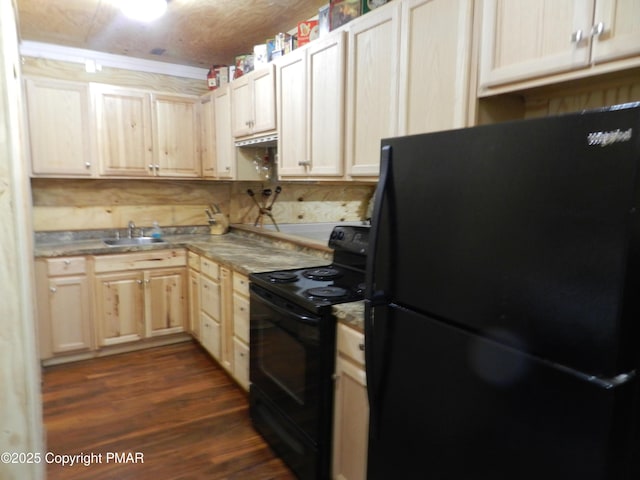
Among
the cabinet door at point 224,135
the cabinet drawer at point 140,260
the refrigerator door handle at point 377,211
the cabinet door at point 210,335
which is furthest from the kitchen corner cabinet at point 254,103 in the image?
the refrigerator door handle at point 377,211

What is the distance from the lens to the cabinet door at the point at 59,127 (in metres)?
3.12

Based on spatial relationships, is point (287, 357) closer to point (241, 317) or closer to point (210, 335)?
point (241, 317)

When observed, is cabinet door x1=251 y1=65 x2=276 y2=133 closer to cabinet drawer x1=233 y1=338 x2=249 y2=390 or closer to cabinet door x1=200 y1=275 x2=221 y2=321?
cabinet door x1=200 y1=275 x2=221 y2=321

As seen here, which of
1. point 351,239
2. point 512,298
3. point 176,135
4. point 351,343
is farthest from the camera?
point 176,135

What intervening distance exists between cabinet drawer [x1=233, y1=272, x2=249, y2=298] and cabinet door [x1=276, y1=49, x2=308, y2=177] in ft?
2.38

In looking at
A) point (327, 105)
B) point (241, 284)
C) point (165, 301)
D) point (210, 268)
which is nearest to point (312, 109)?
point (327, 105)

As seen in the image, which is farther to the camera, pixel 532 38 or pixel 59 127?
pixel 59 127

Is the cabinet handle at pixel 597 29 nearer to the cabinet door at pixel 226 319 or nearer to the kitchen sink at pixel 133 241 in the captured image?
the cabinet door at pixel 226 319

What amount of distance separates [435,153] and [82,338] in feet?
10.7

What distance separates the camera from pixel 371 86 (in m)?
1.92

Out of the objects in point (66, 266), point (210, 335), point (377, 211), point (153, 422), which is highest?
point (377, 211)

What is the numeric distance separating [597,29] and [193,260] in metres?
3.07

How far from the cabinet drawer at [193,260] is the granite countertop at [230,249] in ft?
0.17

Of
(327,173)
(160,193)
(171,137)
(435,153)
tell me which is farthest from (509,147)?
(160,193)
